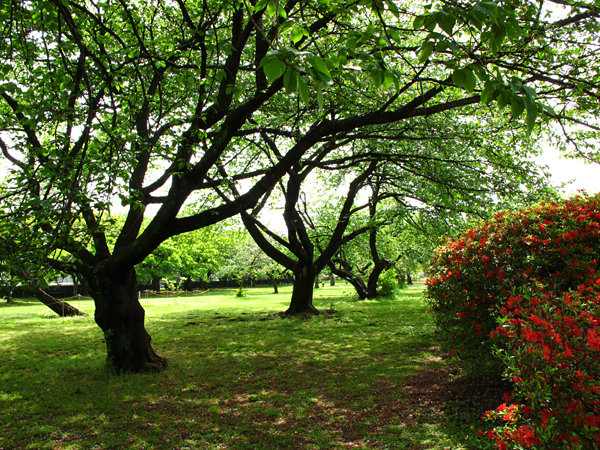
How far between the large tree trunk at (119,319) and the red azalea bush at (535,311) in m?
5.22

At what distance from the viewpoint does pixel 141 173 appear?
24.7 feet

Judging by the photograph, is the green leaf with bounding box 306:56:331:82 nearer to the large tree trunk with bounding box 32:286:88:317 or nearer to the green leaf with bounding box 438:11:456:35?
the green leaf with bounding box 438:11:456:35

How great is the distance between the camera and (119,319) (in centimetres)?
677

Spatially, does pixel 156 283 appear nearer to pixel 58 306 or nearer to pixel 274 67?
pixel 58 306

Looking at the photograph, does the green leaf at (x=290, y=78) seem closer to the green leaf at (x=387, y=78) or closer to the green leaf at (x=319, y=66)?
the green leaf at (x=319, y=66)

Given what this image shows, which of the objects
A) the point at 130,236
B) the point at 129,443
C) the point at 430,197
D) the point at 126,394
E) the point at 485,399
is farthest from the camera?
the point at 430,197

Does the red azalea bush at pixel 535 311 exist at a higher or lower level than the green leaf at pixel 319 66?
lower

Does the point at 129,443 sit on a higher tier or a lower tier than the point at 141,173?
lower

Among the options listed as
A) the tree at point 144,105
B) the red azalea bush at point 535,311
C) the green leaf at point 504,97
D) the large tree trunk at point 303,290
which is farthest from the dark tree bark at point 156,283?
the green leaf at point 504,97

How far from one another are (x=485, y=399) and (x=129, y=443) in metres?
4.23

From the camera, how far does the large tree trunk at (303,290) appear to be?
1470 cm

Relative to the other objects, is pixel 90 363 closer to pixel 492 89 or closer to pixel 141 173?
pixel 141 173

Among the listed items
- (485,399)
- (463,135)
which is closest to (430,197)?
(463,135)

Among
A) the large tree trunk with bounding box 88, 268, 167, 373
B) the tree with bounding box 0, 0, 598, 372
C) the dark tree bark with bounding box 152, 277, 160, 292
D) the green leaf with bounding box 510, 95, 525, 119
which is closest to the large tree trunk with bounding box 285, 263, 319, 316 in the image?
the tree with bounding box 0, 0, 598, 372
